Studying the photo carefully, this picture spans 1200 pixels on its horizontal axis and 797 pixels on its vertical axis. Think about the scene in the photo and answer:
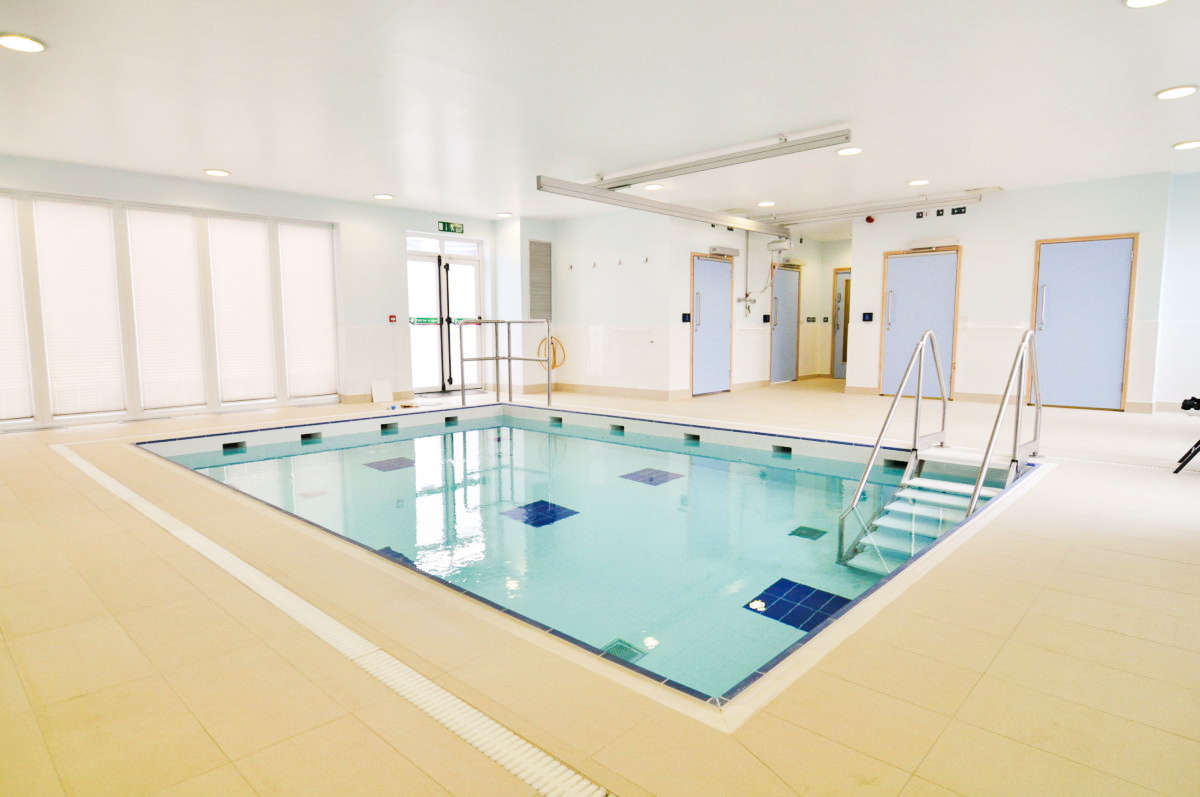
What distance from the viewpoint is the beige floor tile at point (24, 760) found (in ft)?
4.11

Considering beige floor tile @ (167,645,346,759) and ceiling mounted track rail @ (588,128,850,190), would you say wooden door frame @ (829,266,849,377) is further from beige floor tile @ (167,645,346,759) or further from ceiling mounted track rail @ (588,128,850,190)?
beige floor tile @ (167,645,346,759)

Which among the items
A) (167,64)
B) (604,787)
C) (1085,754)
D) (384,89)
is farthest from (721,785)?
(167,64)

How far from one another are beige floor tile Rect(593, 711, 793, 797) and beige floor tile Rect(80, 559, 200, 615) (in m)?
1.69

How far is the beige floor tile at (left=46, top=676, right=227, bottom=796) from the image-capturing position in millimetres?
1285

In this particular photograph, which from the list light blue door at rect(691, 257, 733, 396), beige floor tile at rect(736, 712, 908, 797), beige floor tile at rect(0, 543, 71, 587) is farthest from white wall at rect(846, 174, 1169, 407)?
beige floor tile at rect(0, 543, 71, 587)

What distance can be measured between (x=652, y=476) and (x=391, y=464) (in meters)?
2.22

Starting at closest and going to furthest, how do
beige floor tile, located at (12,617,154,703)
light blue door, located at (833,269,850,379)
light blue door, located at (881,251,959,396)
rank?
beige floor tile, located at (12,617,154,703) < light blue door, located at (881,251,959,396) < light blue door, located at (833,269,850,379)

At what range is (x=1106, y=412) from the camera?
6727 millimetres

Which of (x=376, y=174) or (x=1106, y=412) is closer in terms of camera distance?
→ (x=376, y=174)

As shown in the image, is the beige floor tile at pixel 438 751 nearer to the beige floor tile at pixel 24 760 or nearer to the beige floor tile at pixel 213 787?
the beige floor tile at pixel 213 787

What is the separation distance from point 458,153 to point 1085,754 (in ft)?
18.0

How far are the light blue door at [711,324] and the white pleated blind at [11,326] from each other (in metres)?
6.94

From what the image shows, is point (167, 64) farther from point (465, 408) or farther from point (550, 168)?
point (465, 408)

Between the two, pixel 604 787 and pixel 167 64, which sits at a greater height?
pixel 167 64
